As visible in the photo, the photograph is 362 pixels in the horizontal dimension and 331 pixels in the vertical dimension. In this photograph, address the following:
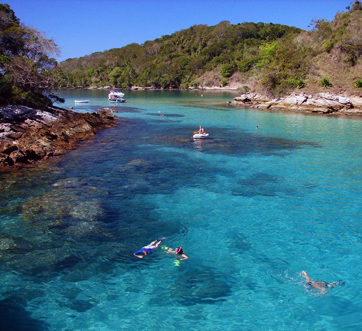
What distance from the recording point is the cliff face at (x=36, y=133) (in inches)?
983

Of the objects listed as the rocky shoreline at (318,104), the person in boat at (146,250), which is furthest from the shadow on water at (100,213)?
the rocky shoreline at (318,104)

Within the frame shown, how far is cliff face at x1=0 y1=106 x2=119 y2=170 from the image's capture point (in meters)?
25.0

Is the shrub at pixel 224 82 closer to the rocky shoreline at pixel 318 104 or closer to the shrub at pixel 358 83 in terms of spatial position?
the rocky shoreline at pixel 318 104

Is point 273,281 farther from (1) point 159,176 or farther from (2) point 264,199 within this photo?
(1) point 159,176

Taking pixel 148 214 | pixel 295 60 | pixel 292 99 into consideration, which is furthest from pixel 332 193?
pixel 295 60

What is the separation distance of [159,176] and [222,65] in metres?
178

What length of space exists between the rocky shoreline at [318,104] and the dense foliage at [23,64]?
149 feet

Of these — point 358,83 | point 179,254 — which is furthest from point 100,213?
point 358,83

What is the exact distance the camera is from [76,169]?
2316cm

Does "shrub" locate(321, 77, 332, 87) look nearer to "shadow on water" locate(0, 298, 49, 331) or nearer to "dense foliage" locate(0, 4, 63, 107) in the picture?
"dense foliage" locate(0, 4, 63, 107)

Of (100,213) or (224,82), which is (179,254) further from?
(224,82)

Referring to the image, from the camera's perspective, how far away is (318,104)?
5803 centimetres

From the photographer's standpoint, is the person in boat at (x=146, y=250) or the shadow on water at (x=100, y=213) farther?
the person in boat at (x=146, y=250)

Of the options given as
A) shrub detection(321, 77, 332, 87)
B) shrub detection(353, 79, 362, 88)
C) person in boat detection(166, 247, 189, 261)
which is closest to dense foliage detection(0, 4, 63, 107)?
person in boat detection(166, 247, 189, 261)
